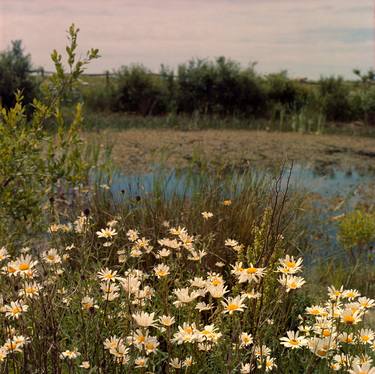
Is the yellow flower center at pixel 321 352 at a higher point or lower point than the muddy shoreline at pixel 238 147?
higher

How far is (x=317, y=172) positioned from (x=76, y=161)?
7.45 meters

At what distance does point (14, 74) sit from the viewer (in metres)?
15.4

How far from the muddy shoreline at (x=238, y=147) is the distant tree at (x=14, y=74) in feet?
9.95

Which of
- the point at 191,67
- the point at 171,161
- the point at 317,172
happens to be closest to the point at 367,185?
the point at 317,172

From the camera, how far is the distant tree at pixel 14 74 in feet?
50.3

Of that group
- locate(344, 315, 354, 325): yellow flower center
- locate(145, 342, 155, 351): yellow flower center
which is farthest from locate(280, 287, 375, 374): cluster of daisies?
locate(145, 342, 155, 351): yellow flower center

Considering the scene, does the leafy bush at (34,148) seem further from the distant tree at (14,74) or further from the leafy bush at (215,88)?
the leafy bush at (215,88)

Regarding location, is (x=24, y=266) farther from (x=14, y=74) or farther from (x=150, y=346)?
(x=14, y=74)

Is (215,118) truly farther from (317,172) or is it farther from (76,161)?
(76,161)

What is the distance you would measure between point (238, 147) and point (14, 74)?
661 cm

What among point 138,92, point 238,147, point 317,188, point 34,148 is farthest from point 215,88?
point 34,148

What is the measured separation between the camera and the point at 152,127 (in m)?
15.8

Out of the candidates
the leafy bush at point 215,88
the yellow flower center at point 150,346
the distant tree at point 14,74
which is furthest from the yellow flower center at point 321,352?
the leafy bush at point 215,88

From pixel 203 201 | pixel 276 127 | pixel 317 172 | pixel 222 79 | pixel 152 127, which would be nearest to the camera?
pixel 203 201
